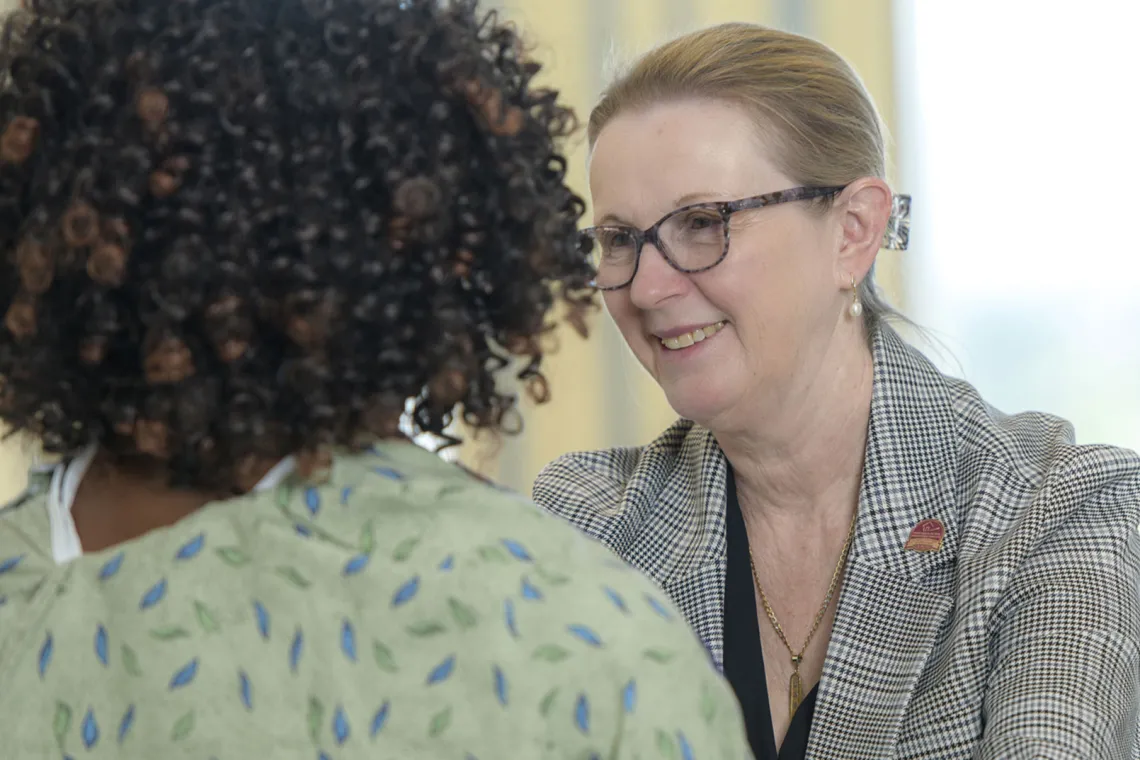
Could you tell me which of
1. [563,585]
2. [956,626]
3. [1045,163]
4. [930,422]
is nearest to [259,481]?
[563,585]

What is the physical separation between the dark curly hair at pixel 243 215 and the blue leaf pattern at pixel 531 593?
140 millimetres

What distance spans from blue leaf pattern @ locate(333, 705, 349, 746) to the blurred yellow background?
6.60ft

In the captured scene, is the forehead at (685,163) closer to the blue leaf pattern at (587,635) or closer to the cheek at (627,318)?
the cheek at (627,318)

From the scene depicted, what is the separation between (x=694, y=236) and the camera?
1.55 meters

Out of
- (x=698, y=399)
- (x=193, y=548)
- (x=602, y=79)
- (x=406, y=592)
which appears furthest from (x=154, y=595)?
(x=602, y=79)

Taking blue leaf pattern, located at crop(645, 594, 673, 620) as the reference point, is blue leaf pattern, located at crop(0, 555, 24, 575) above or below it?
above

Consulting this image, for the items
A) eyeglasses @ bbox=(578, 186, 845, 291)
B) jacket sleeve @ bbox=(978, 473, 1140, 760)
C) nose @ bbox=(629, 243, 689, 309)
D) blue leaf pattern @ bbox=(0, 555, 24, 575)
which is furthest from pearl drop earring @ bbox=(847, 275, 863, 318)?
blue leaf pattern @ bbox=(0, 555, 24, 575)

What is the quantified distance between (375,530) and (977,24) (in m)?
2.27

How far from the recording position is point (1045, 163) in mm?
2605

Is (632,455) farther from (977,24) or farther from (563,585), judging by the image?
(977,24)

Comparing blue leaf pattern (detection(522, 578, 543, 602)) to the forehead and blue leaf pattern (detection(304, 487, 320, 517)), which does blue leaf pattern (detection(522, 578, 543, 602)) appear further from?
the forehead

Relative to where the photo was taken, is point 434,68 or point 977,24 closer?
point 434,68

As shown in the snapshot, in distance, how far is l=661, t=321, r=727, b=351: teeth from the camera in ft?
5.13

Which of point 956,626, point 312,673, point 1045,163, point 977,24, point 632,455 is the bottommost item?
point 956,626
